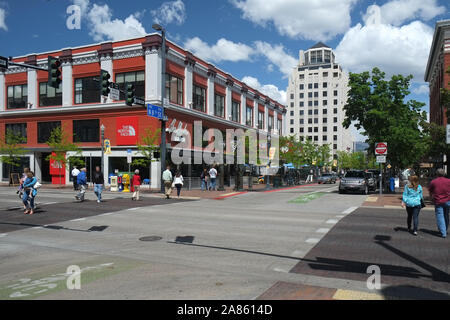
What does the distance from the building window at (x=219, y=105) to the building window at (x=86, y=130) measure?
44.9ft

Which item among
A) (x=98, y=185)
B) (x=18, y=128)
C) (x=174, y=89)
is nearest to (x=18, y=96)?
(x=18, y=128)

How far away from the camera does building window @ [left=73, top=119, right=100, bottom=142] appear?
3309cm

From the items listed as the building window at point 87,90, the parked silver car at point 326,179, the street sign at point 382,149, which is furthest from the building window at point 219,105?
the street sign at point 382,149

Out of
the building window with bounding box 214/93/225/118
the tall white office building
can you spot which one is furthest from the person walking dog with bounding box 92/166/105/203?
the tall white office building

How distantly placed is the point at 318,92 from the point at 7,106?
101418 mm

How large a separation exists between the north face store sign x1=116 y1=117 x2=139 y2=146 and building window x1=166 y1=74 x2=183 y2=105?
12.5 ft

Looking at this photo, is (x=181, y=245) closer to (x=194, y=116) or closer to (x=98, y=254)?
(x=98, y=254)

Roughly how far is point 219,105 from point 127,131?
1411 centimetres

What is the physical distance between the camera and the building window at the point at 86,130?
109 ft

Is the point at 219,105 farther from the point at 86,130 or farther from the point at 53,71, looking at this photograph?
the point at 53,71

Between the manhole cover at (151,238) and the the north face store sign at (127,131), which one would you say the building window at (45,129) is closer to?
the the north face store sign at (127,131)

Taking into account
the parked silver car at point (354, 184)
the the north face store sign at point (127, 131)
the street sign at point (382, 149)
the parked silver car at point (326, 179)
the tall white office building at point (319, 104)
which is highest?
the tall white office building at point (319, 104)

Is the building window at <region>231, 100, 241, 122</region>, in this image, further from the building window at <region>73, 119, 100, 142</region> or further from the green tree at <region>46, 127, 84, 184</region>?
the green tree at <region>46, 127, 84, 184</region>
